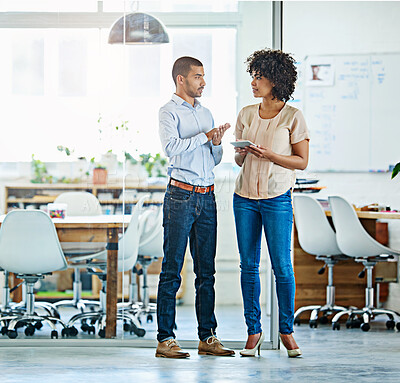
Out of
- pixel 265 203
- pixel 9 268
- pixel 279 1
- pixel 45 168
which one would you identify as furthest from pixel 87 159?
pixel 279 1

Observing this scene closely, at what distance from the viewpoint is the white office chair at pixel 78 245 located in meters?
4.06

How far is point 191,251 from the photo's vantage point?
376 cm

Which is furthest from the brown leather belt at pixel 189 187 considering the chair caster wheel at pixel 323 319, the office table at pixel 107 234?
the chair caster wheel at pixel 323 319

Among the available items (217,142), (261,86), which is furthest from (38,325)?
(261,86)

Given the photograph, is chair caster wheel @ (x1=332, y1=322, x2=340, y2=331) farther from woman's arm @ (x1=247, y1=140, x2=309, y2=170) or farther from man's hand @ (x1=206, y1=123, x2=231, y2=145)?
man's hand @ (x1=206, y1=123, x2=231, y2=145)

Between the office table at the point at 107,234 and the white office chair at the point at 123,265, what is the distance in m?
0.03

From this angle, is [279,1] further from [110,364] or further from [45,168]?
[110,364]

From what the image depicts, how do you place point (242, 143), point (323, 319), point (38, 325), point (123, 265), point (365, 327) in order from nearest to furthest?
point (242, 143) → point (123, 265) → point (38, 325) → point (365, 327) → point (323, 319)

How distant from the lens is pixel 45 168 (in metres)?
4.06

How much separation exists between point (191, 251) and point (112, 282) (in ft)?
1.86

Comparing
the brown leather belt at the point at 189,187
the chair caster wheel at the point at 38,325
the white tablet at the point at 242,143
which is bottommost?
the chair caster wheel at the point at 38,325

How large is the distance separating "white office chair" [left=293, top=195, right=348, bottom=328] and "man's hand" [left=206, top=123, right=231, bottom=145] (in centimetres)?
163

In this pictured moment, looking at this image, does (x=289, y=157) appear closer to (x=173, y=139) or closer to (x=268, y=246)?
(x=268, y=246)

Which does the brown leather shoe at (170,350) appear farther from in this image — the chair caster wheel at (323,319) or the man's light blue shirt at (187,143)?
the chair caster wheel at (323,319)
